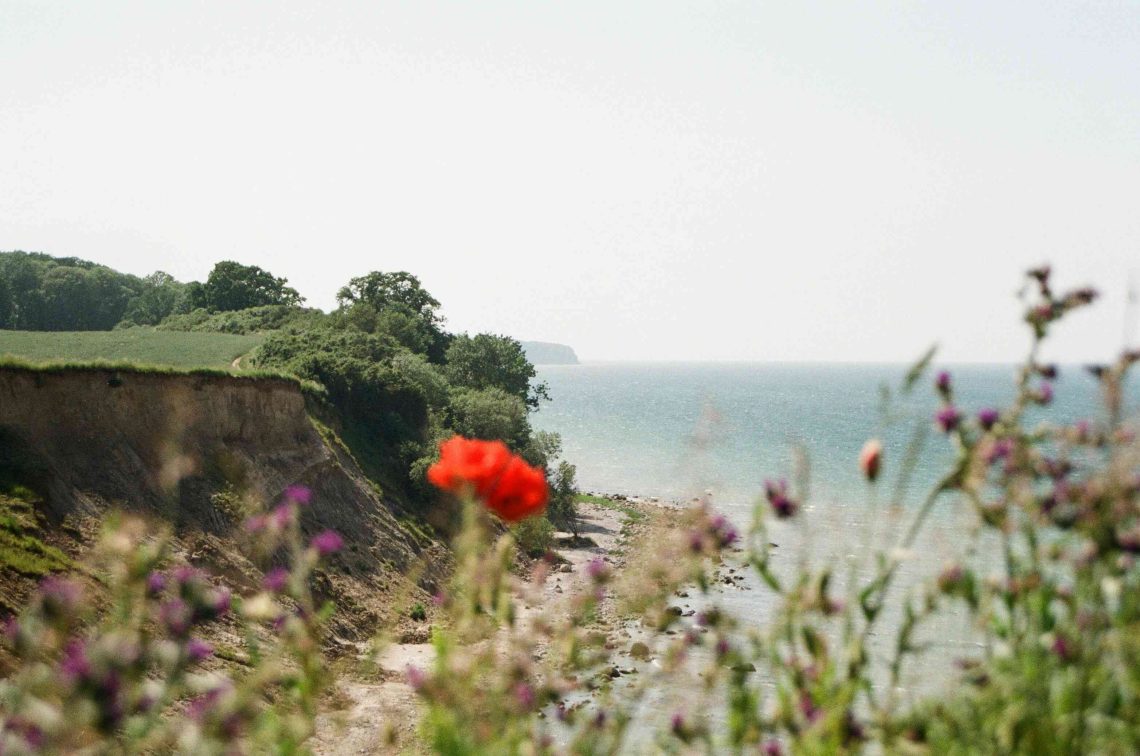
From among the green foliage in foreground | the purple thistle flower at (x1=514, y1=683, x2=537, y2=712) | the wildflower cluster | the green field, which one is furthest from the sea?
the green foliage in foreground

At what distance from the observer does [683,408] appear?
589 ft

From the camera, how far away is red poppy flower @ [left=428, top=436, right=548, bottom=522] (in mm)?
2924

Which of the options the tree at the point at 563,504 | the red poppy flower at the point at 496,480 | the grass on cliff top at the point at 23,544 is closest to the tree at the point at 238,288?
the tree at the point at 563,504

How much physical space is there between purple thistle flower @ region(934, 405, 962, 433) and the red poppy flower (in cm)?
115

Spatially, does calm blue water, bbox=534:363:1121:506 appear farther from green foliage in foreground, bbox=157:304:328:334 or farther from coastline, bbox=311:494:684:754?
green foliage in foreground, bbox=157:304:328:334

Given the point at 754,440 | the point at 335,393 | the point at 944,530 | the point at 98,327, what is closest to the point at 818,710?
the point at 944,530

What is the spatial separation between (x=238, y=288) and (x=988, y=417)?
8567 cm

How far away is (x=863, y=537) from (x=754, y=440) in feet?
354

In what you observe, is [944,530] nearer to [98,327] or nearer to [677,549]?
[677,549]

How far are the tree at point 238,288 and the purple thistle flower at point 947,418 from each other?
8310cm

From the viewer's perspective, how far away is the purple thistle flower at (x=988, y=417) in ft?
9.29

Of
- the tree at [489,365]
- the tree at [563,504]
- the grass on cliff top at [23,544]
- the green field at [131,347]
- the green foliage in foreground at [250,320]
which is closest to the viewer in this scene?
the grass on cliff top at [23,544]

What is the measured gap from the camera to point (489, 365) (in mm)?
65125

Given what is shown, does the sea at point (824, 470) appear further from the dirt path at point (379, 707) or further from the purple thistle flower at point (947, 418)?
the dirt path at point (379, 707)
